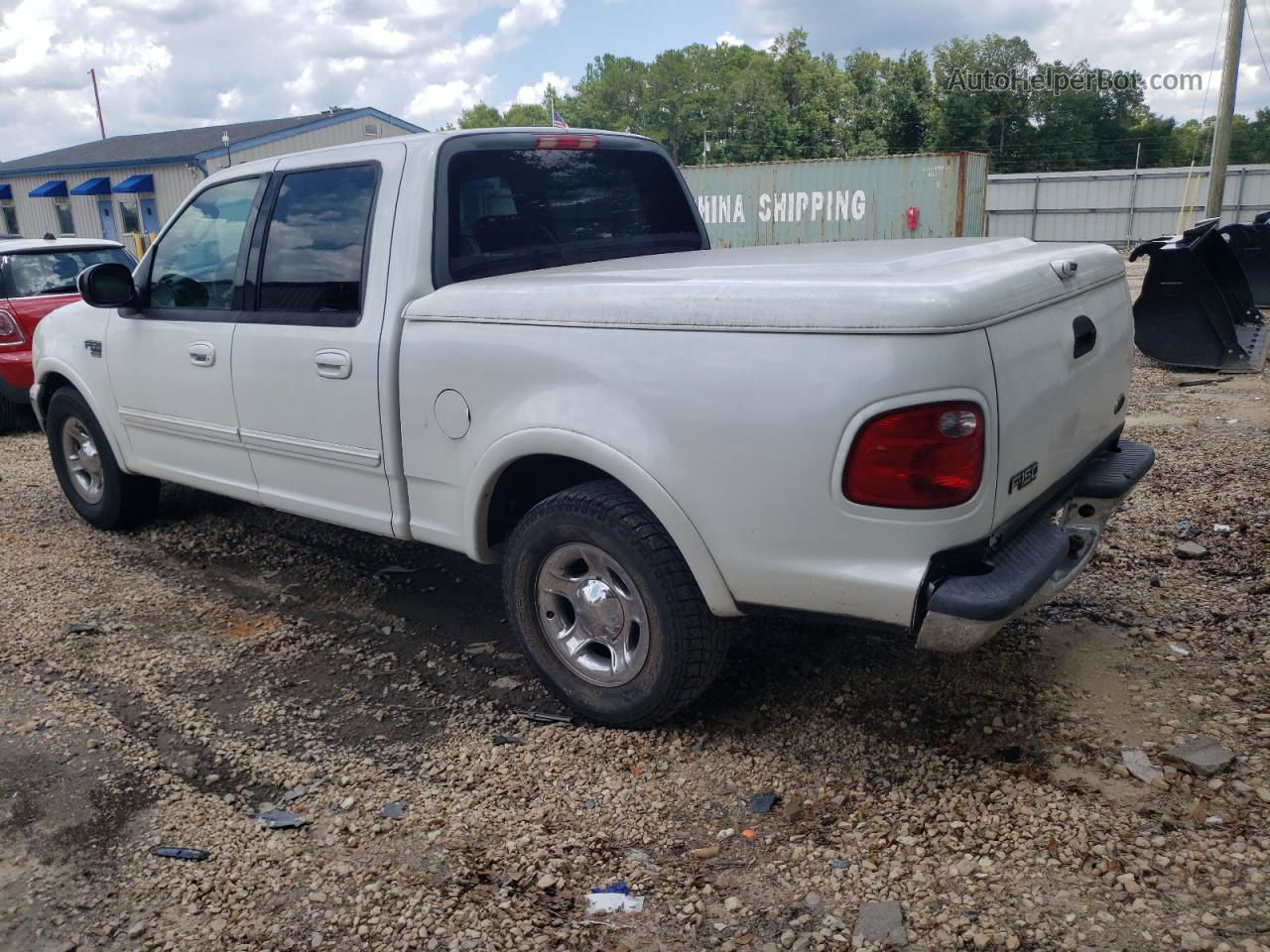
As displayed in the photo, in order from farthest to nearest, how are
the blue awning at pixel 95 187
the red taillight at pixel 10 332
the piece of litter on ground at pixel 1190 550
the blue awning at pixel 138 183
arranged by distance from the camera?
the blue awning at pixel 95 187
the blue awning at pixel 138 183
the red taillight at pixel 10 332
the piece of litter on ground at pixel 1190 550

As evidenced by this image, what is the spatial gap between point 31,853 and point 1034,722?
3002 millimetres

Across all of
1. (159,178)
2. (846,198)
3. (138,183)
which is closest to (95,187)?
(138,183)

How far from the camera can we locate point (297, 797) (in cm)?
315

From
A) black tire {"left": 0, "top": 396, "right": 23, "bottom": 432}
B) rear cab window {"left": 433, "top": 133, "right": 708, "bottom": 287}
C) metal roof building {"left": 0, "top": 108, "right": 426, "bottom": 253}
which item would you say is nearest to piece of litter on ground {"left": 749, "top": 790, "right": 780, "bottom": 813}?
rear cab window {"left": 433, "top": 133, "right": 708, "bottom": 287}

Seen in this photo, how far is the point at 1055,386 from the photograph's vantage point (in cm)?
292

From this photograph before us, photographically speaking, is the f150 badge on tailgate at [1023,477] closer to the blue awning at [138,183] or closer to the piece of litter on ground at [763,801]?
the piece of litter on ground at [763,801]

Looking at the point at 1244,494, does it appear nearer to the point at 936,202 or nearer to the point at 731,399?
the point at 731,399

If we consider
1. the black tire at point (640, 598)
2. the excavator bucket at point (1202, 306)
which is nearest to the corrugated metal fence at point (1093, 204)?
the excavator bucket at point (1202, 306)

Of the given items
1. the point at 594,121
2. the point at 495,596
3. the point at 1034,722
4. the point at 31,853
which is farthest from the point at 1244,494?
the point at 594,121

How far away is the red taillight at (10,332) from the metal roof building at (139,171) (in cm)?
2260

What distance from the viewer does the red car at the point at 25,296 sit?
8391 mm

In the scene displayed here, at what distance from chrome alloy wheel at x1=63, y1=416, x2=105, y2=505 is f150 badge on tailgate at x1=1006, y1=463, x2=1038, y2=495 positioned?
482 cm

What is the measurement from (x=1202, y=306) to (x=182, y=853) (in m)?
9.46

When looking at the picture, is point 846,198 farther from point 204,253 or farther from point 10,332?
point 204,253
